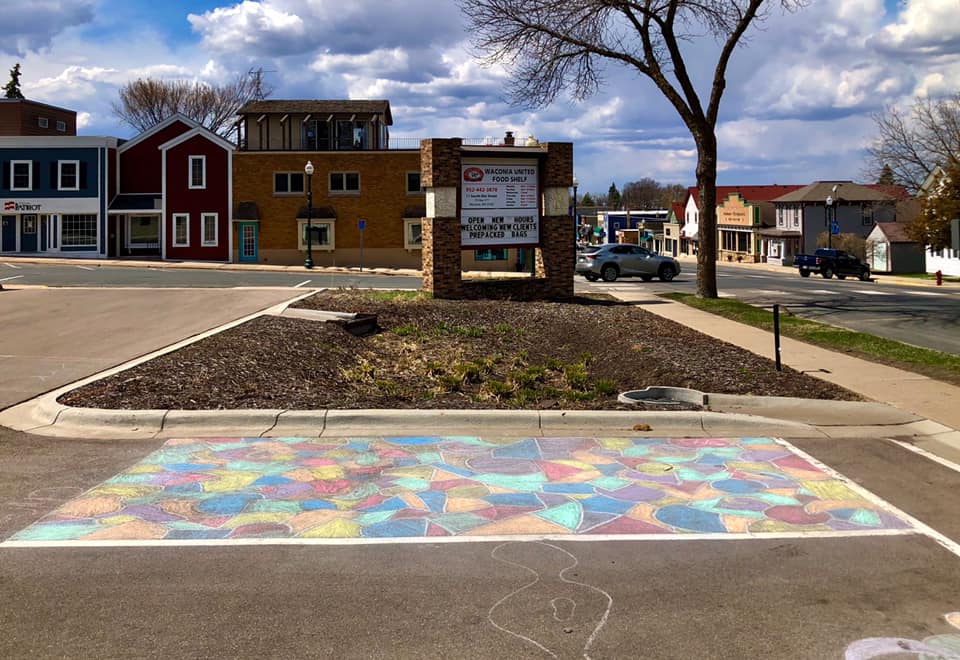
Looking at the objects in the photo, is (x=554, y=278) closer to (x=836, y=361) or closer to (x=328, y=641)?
(x=836, y=361)

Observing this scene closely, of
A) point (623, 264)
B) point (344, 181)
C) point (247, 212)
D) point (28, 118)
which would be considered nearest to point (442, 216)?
point (623, 264)

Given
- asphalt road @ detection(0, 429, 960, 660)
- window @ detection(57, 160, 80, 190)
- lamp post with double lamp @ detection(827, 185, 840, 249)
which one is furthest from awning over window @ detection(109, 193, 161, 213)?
asphalt road @ detection(0, 429, 960, 660)

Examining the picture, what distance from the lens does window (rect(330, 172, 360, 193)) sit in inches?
1962

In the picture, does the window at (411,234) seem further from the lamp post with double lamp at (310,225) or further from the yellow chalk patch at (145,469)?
the yellow chalk patch at (145,469)

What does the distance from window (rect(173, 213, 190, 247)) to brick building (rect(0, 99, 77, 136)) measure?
89.8ft

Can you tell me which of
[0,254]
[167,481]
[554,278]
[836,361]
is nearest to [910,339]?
[836,361]

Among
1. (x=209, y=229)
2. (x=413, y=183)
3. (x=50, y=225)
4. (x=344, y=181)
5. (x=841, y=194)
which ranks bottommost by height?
(x=209, y=229)

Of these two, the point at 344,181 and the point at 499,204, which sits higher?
the point at 344,181

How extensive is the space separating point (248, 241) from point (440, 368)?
40635mm

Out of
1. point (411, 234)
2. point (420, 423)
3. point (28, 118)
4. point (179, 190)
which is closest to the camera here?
point (420, 423)

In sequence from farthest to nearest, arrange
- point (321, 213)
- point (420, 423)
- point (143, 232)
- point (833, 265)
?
point (143, 232)
point (833, 265)
point (321, 213)
point (420, 423)

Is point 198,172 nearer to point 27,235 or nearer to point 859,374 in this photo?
point 27,235

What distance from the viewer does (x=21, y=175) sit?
51.3 m

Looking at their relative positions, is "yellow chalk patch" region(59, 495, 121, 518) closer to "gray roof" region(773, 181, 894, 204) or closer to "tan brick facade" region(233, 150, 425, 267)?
"tan brick facade" region(233, 150, 425, 267)
